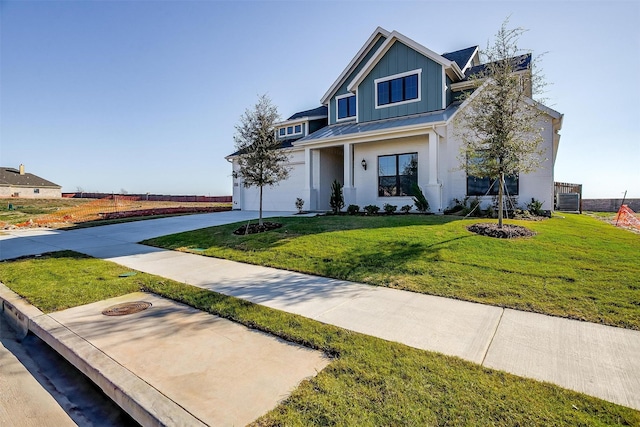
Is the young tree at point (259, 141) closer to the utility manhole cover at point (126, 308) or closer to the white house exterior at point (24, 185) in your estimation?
the utility manhole cover at point (126, 308)

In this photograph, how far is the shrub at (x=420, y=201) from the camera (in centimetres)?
1250

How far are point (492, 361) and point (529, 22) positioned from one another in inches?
400

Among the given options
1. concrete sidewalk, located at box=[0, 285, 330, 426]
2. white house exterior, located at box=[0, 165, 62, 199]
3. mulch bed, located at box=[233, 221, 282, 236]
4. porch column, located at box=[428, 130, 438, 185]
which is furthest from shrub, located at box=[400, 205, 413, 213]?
white house exterior, located at box=[0, 165, 62, 199]

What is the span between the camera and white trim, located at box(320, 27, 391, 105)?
1612cm

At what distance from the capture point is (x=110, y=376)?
2859 mm

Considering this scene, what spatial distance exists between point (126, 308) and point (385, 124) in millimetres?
12808

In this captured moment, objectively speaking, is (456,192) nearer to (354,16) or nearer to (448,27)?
(448,27)

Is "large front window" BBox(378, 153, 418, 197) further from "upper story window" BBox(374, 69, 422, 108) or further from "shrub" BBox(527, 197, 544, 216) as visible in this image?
"shrub" BBox(527, 197, 544, 216)

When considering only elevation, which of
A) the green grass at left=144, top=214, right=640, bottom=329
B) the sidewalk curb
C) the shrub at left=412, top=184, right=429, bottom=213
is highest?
the shrub at left=412, top=184, right=429, bottom=213

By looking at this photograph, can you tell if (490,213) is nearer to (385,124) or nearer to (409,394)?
(385,124)

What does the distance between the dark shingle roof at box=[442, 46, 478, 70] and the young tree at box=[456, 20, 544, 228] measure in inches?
321

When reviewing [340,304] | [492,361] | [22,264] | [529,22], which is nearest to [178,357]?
[340,304]

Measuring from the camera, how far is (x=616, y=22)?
29.2 ft

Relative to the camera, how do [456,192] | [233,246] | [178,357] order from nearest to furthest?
[178,357]
[233,246]
[456,192]
